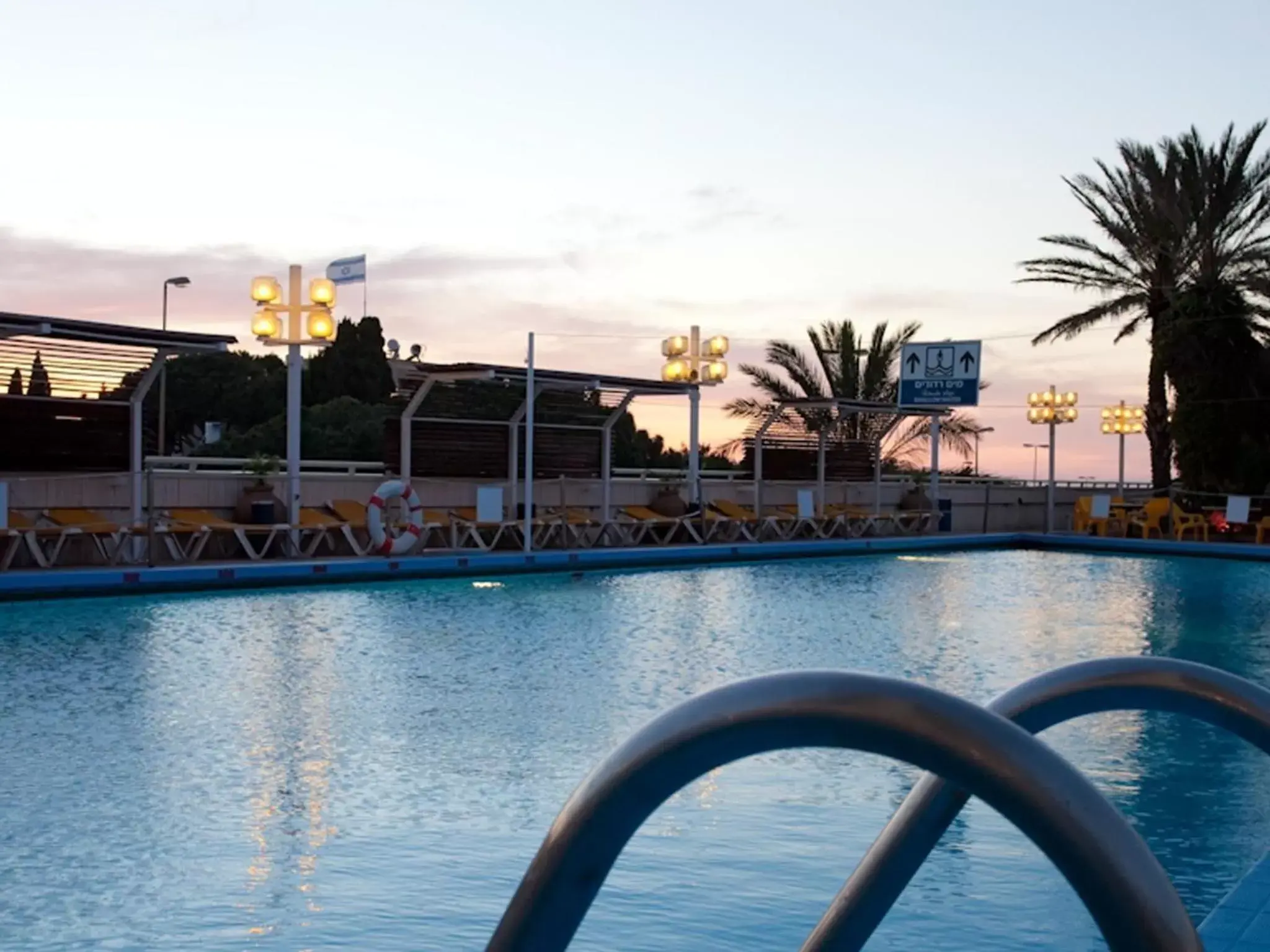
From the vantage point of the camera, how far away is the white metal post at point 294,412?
16469 mm

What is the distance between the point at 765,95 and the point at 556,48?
3.28 metres

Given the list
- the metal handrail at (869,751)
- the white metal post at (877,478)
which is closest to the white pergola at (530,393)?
the white metal post at (877,478)

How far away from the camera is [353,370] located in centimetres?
4691

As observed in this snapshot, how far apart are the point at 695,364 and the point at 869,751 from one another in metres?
20.5

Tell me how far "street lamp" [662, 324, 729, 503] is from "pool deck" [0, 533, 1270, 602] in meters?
2.23

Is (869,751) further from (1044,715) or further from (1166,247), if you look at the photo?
(1166,247)

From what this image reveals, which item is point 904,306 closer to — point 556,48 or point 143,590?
point 556,48

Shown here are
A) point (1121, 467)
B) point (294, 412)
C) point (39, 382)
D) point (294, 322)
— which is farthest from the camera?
point (1121, 467)

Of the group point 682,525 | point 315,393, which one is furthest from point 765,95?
point 315,393

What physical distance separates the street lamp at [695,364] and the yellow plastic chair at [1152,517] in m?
8.82

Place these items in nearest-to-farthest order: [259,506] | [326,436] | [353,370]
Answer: [259,506] → [326,436] → [353,370]

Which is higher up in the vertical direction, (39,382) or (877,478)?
(39,382)

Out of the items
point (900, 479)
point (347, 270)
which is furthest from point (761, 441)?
point (347, 270)

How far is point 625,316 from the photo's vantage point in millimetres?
41250
